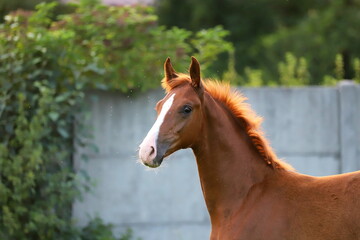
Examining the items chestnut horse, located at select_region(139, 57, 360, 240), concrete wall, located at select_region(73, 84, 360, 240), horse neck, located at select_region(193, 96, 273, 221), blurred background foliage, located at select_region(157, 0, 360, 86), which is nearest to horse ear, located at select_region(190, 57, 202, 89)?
chestnut horse, located at select_region(139, 57, 360, 240)

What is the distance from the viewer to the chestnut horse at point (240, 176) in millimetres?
4336

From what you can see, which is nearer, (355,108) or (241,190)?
(241,190)

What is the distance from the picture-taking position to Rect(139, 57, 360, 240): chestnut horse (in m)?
4.34

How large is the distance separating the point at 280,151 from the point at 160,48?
177cm

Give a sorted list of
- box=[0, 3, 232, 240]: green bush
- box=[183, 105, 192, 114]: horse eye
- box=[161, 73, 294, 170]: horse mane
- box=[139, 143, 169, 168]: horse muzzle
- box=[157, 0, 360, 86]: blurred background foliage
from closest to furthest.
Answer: box=[139, 143, 169, 168]: horse muzzle
box=[183, 105, 192, 114]: horse eye
box=[161, 73, 294, 170]: horse mane
box=[0, 3, 232, 240]: green bush
box=[157, 0, 360, 86]: blurred background foliage

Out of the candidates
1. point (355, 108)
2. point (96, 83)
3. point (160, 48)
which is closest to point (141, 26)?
point (160, 48)

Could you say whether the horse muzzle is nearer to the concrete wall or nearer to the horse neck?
the horse neck

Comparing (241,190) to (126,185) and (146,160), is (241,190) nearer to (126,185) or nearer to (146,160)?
(146,160)

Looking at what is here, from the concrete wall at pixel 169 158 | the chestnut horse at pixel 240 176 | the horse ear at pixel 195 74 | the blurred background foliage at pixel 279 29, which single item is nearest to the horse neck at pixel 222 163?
the chestnut horse at pixel 240 176

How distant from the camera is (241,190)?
184 inches

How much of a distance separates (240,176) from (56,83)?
3.23 meters

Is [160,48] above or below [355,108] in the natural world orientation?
above

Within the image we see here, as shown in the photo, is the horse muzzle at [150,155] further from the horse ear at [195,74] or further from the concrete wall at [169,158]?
the concrete wall at [169,158]

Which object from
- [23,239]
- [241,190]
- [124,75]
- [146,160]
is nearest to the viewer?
[146,160]
